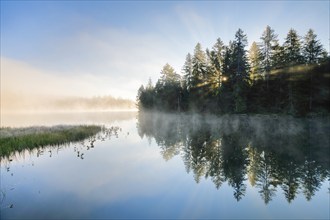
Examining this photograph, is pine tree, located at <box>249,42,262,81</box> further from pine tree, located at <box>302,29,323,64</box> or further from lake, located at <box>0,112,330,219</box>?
lake, located at <box>0,112,330,219</box>

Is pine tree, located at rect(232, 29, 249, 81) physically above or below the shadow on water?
above

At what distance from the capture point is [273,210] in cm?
900

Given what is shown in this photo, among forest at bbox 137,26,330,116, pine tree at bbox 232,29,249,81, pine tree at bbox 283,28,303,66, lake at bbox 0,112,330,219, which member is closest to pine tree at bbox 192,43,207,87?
forest at bbox 137,26,330,116

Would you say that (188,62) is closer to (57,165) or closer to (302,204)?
(57,165)

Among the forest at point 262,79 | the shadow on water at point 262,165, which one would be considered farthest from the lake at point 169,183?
the forest at point 262,79

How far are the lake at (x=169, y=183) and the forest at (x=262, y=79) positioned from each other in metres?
22.2

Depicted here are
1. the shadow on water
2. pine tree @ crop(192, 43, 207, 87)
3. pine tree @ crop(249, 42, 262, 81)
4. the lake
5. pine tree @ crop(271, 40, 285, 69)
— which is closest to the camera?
the lake

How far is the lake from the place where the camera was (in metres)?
8.91

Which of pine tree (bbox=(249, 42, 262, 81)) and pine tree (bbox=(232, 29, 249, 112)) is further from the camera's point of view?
pine tree (bbox=(249, 42, 262, 81))

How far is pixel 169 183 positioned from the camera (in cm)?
1237

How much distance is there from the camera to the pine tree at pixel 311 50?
43.1m

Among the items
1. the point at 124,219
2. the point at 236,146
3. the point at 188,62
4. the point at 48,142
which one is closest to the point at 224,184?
the point at 124,219

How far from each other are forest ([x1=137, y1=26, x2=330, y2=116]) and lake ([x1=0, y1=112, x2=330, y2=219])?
22209 mm

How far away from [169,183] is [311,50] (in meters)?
44.3
